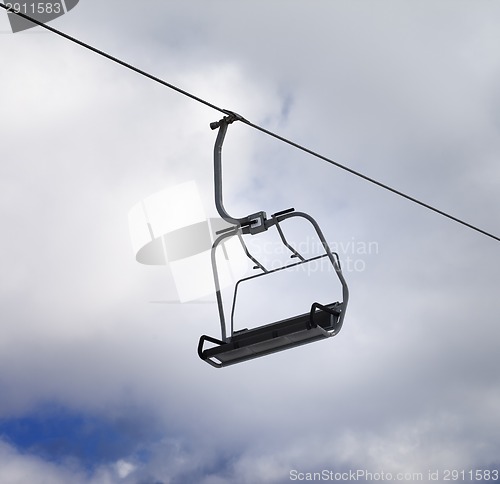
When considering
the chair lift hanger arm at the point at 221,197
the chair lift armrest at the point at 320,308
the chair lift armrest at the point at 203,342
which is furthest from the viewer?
the chair lift hanger arm at the point at 221,197

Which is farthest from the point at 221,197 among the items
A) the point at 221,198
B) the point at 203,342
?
the point at 203,342

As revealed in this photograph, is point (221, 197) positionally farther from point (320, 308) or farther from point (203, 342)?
point (320, 308)

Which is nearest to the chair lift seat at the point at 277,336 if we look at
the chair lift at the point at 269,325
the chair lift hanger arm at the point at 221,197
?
the chair lift at the point at 269,325

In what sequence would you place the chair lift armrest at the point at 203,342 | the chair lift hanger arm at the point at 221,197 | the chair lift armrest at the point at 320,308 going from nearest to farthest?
Answer: the chair lift armrest at the point at 320,308
the chair lift armrest at the point at 203,342
the chair lift hanger arm at the point at 221,197

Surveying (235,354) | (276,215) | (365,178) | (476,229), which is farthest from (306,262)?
(476,229)

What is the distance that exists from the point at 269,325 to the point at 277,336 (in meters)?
0.14

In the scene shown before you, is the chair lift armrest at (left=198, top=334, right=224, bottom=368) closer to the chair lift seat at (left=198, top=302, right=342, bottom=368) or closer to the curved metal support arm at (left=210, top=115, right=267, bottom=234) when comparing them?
the chair lift seat at (left=198, top=302, right=342, bottom=368)

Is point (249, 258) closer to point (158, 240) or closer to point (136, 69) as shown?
point (158, 240)

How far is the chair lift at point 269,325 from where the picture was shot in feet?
29.1

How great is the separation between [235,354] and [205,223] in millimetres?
1732

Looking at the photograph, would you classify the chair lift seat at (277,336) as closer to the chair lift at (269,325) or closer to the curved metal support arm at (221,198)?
the chair lift at (269,325)

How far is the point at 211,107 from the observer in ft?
32.4

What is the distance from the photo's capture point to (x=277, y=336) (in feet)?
29.1

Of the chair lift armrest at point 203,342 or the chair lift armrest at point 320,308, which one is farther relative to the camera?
the chair lift armrest at point 203,342
